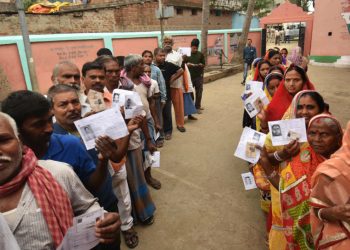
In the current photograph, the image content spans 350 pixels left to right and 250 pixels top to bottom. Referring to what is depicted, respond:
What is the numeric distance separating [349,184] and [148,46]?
31.2 feet

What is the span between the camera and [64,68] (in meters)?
Result: 2.42

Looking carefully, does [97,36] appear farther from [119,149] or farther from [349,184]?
[349,184]

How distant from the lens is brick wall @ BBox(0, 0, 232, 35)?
1026 cm

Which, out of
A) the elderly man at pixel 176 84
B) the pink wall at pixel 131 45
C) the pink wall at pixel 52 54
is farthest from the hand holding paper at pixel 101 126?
the pink wall at pixel 131 45

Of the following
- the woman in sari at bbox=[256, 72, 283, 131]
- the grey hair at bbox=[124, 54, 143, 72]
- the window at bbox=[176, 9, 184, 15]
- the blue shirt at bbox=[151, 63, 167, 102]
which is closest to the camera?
the grey hair at bbox=[124, 54, 143, 72]

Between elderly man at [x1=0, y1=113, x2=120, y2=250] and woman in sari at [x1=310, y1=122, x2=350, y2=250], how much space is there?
1.31m

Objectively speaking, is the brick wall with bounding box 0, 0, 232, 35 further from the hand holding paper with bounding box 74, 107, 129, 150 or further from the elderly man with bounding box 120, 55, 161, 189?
the hand holding paper with bounding box 74, 107, 129, 150

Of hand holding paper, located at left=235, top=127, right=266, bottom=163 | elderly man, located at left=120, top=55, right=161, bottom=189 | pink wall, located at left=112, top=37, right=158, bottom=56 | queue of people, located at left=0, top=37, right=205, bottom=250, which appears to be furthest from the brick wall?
hand holding paper, located at left=235, top=127, right=266, bottom=163

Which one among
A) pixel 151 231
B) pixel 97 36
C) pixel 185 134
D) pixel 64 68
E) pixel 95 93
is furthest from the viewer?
pixel 97 36

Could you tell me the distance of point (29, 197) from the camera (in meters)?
1.14

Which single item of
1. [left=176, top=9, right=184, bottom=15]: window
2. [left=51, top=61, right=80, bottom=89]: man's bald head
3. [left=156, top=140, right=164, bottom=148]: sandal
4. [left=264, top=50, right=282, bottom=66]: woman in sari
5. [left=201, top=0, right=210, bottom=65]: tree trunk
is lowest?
[left=156, top=140, right=164, bottom=148]: sandal

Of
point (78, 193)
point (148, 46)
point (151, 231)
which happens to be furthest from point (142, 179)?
point (148, 46)

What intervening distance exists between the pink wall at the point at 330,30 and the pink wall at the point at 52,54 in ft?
39.8

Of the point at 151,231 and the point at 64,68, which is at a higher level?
the point at 64,68
